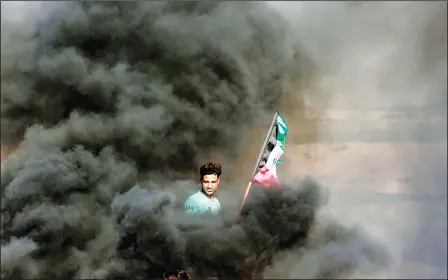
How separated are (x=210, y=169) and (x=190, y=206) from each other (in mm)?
414

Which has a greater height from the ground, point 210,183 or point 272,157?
point 272,157

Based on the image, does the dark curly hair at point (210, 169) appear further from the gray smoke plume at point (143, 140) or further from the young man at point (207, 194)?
the gray smoke plume at point (143, 140)

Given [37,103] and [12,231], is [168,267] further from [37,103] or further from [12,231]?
[37,103]

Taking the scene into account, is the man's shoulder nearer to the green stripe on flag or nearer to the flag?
the flag

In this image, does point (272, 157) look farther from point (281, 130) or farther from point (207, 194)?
point (207, 194)

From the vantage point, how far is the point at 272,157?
15.5ft

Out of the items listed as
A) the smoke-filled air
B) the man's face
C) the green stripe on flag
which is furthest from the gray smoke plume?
the green stripe on flag

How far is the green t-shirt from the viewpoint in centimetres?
458

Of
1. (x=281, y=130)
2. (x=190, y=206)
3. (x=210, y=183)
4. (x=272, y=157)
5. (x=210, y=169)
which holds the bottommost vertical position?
(x=190, y=206)

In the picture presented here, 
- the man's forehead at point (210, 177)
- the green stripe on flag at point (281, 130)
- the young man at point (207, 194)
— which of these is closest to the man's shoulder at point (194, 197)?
the young man at point (207, 194)

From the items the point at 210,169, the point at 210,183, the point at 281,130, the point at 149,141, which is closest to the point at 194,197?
the point at 210,183

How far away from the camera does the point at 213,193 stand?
15.3ft

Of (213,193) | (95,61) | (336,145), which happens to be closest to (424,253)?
(336,145)

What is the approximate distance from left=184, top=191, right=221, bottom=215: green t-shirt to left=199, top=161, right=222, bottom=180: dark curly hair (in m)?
0.22
